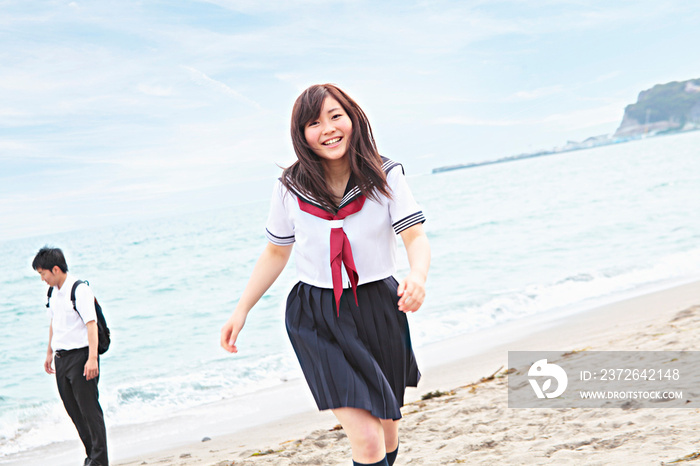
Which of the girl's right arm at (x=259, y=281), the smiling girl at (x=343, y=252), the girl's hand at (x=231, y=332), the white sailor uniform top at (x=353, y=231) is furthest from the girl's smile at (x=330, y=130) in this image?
the girl's hand at (x=231, y=332)

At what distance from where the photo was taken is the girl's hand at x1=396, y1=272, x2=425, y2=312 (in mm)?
2119

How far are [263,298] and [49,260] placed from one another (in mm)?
10983

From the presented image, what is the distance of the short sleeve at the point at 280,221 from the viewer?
2564mm

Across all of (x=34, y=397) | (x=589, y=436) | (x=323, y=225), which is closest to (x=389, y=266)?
(x=323, y=225)

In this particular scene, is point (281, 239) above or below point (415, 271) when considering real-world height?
above

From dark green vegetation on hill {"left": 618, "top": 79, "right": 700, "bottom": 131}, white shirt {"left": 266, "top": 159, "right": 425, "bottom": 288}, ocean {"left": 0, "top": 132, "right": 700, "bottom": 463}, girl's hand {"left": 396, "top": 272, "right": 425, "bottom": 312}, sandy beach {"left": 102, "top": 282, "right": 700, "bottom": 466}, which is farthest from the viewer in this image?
dark green vegetation on hill {"left": 618, "top": 79, "right": 700, "bottom": 131}

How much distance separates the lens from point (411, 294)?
84.3 inches

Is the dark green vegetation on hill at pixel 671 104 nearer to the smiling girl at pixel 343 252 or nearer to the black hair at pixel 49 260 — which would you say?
the black hair at pixel 49 260

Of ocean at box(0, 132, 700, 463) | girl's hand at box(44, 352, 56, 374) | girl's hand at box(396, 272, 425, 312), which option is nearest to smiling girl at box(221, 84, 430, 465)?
girl's hand at box(396, 272, 425, 312)

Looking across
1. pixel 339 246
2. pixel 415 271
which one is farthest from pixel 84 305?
pixel 415 271

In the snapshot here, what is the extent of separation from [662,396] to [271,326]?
8.75 meters

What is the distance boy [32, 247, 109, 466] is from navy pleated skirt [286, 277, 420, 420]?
258cm

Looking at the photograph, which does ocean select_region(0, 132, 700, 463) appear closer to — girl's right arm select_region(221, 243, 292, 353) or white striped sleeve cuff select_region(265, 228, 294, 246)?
girl's right arm select_region(221, 243, 292, 353)

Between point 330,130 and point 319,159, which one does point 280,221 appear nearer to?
point 319,159
